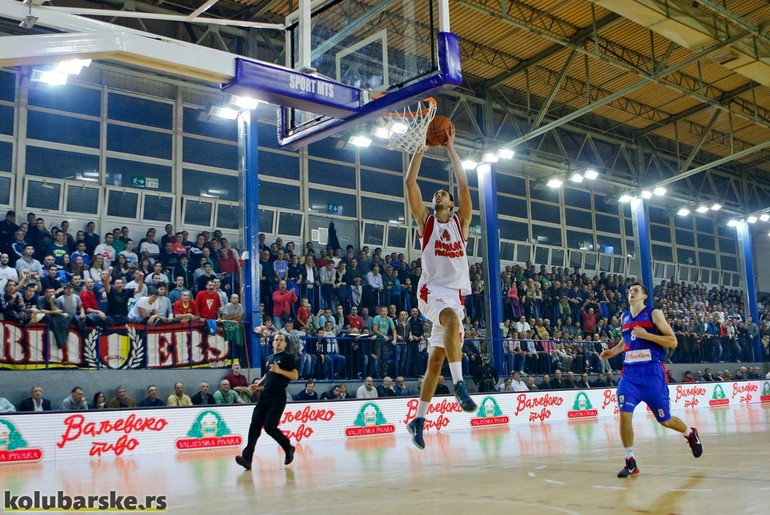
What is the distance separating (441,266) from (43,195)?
1456cm

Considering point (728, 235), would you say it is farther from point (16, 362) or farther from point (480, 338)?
point (16, 362)

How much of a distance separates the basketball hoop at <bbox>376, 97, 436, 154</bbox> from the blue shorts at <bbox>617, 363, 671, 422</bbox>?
3.62 m

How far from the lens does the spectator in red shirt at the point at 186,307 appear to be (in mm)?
14758

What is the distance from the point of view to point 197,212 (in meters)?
20.3

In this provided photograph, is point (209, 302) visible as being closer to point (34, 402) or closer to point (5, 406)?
point (34, 402)

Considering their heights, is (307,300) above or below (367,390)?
above

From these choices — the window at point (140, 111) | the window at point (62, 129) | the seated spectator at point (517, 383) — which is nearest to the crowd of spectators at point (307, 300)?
the seated spectator at point (517, 383)

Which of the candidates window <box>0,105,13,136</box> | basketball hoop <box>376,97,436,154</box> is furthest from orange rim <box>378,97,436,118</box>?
window <box>0,105,13,136</box>

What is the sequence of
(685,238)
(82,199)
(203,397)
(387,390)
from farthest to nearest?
1. (685,238)
2. (82,199)
3. (387,390)
4. (203,397)

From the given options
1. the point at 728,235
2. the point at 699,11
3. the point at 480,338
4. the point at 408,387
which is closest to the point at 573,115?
the point at 699,11

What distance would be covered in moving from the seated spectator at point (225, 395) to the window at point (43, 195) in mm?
7120

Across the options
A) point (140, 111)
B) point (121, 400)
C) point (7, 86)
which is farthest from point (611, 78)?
point (121, 400)

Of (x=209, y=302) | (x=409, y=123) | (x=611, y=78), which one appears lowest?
(x=209, y=302)

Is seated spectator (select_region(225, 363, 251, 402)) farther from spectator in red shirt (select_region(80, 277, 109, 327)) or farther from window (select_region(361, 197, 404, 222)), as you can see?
window (select_region(361, 197, 404, 222))
